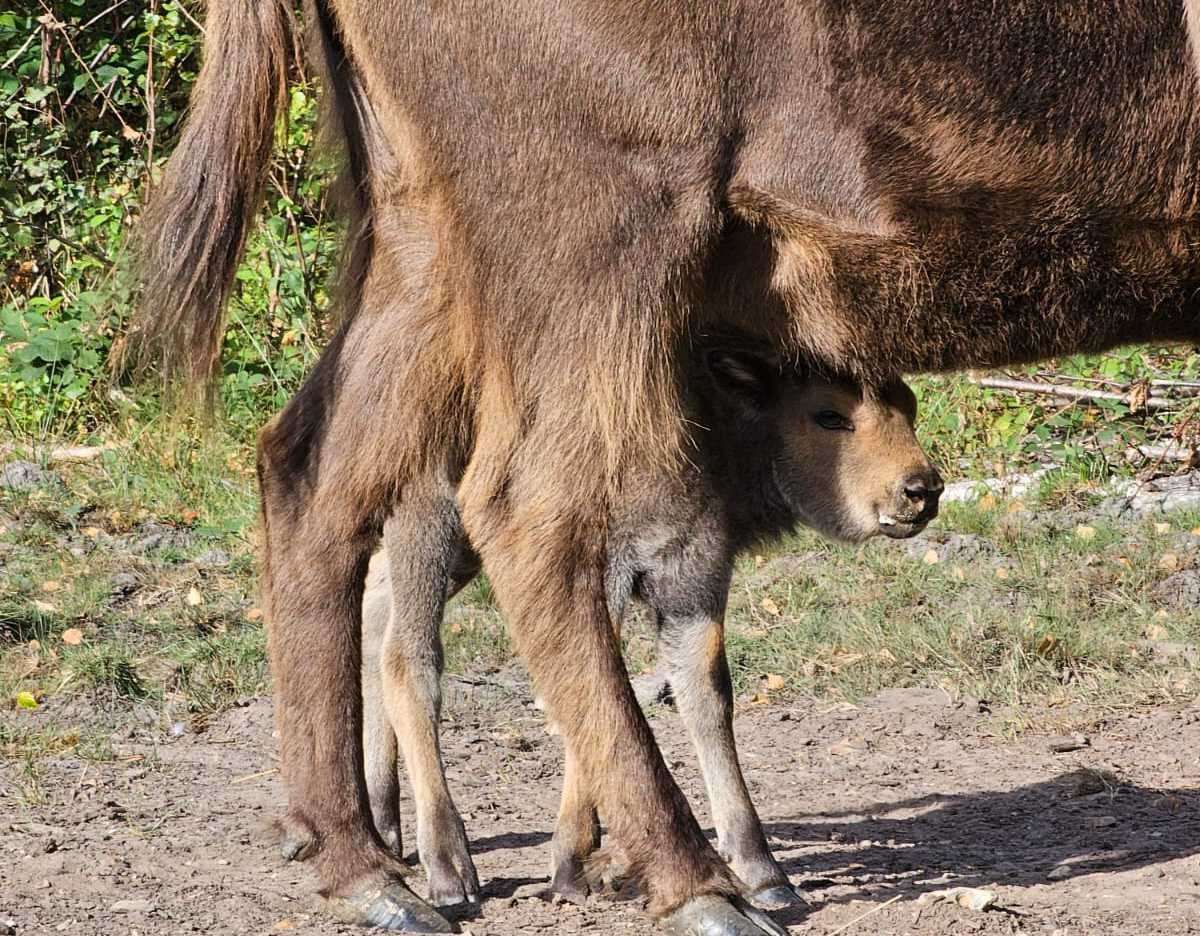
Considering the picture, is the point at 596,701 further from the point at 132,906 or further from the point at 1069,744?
the point at 1069,744

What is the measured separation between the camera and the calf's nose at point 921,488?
14.3ft

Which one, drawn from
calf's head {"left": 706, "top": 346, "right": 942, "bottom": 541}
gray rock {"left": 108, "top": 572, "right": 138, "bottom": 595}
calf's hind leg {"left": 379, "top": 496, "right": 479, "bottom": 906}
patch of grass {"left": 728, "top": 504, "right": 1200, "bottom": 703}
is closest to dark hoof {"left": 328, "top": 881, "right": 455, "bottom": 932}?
calf's hind leg {"left": 379, "top": 496, "right": 479, "bottom": 906}

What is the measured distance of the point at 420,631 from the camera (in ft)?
13.3

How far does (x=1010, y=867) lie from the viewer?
407cm

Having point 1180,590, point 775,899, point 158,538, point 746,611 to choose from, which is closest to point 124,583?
point 158,538

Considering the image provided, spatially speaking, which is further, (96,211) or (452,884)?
(96,211)

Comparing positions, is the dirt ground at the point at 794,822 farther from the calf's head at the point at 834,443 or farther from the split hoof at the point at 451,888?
the calf's head at the point at 834,443

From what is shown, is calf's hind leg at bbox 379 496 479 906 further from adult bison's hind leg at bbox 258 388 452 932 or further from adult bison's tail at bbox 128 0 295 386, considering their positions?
adult bison's tail at bbox 128 0 295 386

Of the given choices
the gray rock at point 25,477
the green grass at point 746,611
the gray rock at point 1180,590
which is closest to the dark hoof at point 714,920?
the green grass at point 746,611

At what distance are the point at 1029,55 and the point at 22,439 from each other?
582 cm

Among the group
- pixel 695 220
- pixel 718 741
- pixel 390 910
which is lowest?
pixel 390 910

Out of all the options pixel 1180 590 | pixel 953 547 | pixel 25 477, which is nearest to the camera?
→ pixel 1180 590

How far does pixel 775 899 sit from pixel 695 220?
4.90 feet

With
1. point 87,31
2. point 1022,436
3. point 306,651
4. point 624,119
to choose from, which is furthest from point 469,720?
point 87,31
